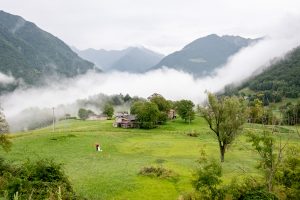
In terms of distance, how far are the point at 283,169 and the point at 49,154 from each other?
4510 centimetres

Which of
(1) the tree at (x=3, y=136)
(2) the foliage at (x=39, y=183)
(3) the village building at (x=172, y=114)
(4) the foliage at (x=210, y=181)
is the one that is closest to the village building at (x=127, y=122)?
(3) the village building at (x=172, y=114)

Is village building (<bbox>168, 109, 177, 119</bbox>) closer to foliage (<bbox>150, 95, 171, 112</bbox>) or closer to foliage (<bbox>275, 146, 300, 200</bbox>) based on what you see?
foliage (<bbox>150, 95, 171, 112</bbox>)

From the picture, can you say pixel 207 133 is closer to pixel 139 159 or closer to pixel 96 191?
pixel 139 159

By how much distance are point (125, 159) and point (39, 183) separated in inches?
1286

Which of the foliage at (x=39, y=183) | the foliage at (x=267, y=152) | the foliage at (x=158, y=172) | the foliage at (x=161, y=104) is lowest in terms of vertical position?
the foliage at (x=158, y=172)

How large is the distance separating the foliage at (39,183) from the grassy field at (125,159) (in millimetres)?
4151

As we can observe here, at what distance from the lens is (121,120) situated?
142m

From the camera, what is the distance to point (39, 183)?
→ 1588 inches

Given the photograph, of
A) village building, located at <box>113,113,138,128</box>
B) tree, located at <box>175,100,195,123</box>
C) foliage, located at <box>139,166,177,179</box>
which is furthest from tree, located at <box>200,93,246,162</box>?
tree, located at <box>175,100,195,123</box>

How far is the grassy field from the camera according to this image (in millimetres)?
50625

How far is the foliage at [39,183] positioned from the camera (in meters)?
38.2

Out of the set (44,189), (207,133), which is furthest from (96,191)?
(207,133)

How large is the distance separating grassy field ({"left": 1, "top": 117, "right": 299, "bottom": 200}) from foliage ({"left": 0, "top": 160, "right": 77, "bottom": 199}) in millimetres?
4151

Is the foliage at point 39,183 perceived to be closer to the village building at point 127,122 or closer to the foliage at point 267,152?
the foliage at point 267,152
